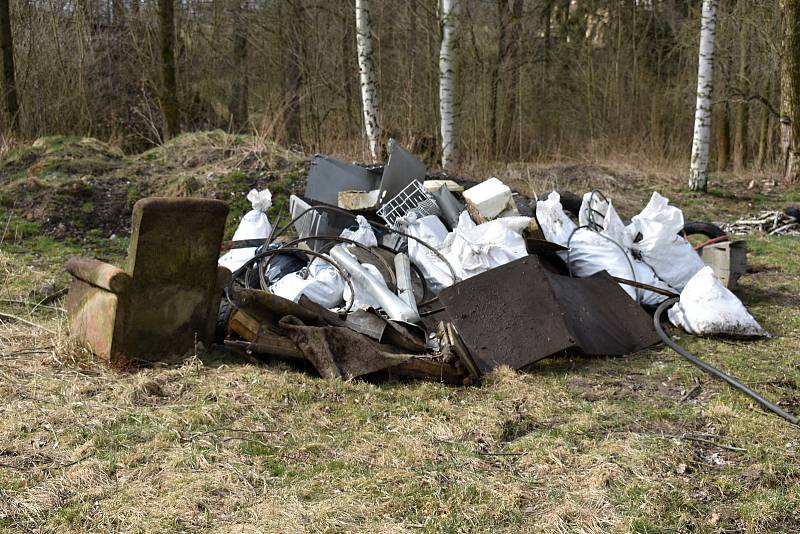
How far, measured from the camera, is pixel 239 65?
54.6 ft

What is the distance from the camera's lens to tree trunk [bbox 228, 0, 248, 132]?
16312 millimetres

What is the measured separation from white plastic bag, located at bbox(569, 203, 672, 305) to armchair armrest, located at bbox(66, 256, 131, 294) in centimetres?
322

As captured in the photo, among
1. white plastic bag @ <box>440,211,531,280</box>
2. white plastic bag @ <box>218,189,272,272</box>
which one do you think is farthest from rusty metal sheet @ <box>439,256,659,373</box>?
white plastic bag @ <box>218,189,272,272</box>

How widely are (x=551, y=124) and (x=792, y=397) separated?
15.1 meters

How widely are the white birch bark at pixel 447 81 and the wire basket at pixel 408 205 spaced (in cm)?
458

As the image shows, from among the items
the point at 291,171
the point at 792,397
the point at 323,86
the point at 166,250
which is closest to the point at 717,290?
the point at 792,397

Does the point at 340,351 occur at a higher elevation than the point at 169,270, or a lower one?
lower

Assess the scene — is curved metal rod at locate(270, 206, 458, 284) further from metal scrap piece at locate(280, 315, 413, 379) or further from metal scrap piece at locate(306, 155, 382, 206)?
metal scrap piece at locate(280, 315, 413, 379)

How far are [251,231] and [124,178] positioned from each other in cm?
391

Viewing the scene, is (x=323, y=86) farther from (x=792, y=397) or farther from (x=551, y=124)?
(x=792, y=397)

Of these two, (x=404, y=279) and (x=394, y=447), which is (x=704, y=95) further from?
(x=394, y=447)

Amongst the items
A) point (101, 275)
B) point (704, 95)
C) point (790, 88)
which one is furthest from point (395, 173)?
point (790, 88)

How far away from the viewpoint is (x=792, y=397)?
13.2 feet

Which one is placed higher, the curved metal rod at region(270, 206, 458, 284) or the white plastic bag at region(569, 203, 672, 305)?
the curved metal rod at region(270, 206, 458, 284)
